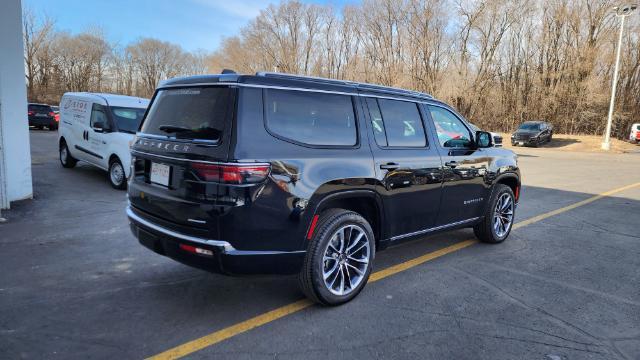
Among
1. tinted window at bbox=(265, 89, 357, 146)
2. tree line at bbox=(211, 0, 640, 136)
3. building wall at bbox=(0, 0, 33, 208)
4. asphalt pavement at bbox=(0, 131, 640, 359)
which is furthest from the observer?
tree line at bbox=(211, 0, 640, 136)

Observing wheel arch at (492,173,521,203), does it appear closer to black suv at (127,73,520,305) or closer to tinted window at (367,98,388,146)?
black suv at (127,73,520,305)

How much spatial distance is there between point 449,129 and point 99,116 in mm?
7780

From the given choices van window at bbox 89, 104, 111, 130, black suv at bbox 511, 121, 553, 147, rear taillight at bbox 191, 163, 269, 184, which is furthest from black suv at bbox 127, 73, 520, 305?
black suv at bbox 511, 121, 553, 147

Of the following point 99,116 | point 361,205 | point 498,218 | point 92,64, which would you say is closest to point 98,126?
point 99,116

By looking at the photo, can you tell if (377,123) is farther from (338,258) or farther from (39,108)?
(39,108)

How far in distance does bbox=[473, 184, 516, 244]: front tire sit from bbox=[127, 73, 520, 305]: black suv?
1214mm

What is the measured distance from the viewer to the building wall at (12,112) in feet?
21.3

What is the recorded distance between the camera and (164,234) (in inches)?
130

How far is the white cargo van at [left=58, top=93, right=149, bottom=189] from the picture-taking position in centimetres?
858

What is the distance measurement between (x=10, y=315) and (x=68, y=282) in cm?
68

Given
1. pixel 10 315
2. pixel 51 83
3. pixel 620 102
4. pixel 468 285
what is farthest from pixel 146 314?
pixel 51 83

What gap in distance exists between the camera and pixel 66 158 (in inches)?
427

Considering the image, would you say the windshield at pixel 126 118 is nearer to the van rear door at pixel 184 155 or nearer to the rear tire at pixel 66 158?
the rear tire at pixel 66 158

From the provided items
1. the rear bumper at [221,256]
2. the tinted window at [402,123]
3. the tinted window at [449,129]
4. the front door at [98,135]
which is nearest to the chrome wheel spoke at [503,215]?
the tinted window at [449,129]
